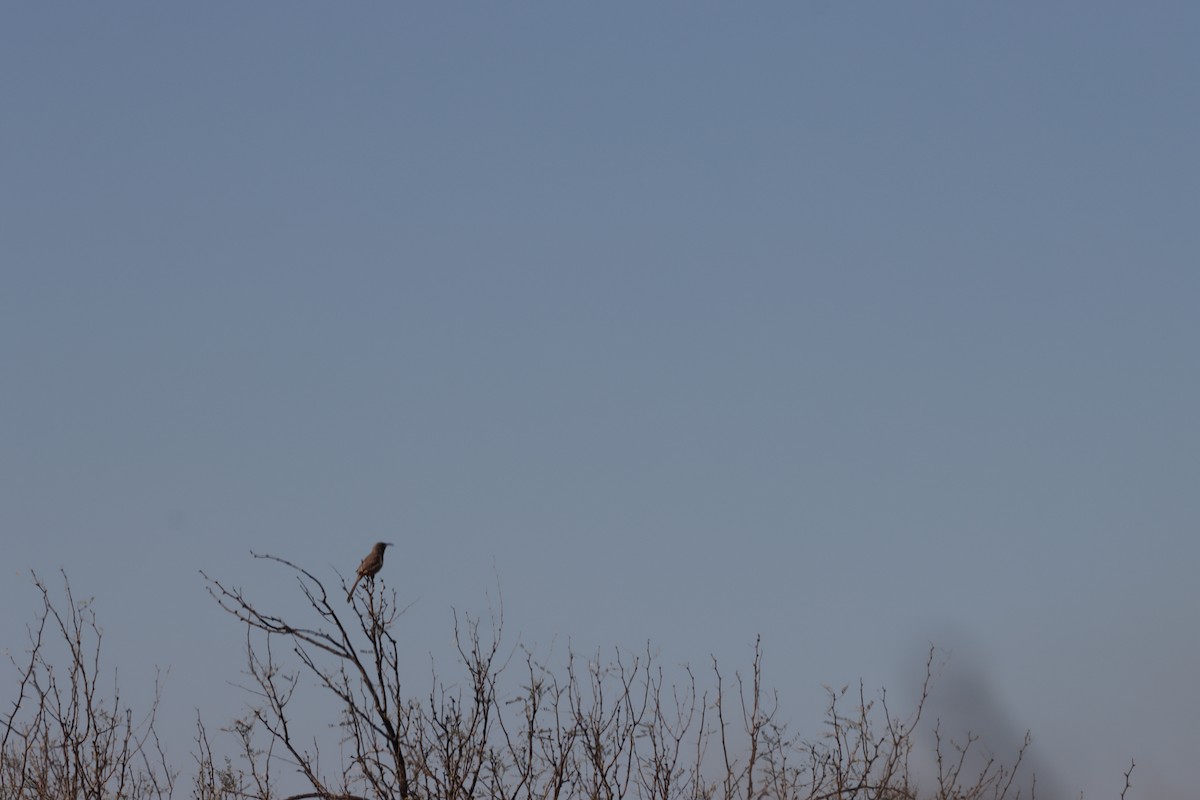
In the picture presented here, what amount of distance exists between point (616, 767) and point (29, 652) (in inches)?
181

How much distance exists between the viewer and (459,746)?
841 centimetres

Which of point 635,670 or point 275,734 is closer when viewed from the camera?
point 275,734

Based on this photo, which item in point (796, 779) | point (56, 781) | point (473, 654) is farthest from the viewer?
point (56, 781)

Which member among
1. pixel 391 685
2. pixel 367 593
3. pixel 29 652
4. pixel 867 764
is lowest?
pixel 867 764

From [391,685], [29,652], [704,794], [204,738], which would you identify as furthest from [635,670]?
[29,652]

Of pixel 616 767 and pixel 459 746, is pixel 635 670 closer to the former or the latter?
pixel 616 767

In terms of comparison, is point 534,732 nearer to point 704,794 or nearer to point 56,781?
point 704,794

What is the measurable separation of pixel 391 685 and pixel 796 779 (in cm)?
328

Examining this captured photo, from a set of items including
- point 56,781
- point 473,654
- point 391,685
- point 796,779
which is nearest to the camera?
point 391,685

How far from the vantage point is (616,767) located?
9094mm

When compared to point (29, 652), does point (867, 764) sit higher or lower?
lower

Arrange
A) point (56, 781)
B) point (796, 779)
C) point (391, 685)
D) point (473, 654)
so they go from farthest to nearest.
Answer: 1. point (56, 781)
2. point (796, 779)
3. point (473, 654)
4. point (391, 685)

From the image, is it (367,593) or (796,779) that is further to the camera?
(796,779)

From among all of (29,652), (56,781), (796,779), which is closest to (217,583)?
(29,652)
